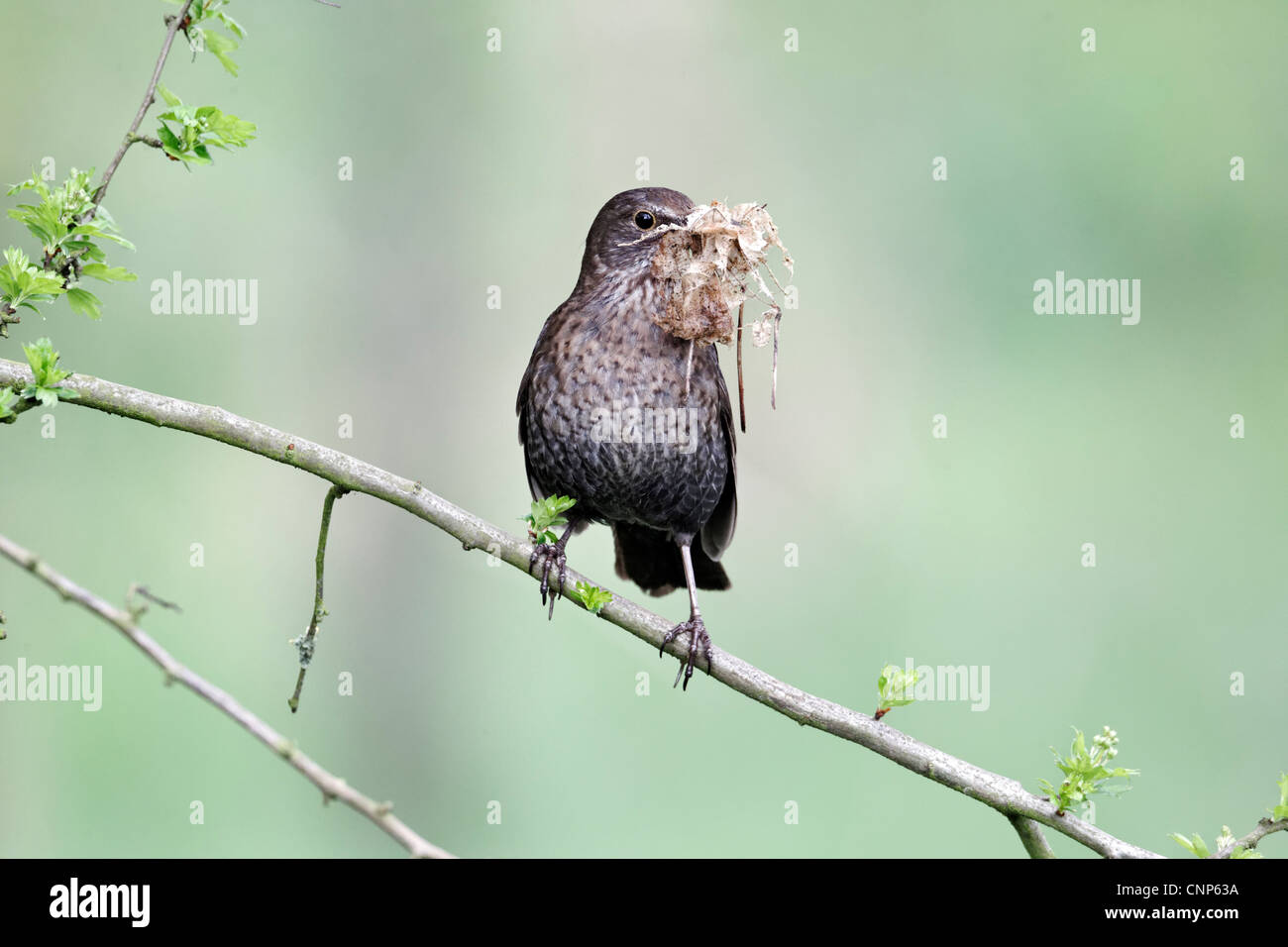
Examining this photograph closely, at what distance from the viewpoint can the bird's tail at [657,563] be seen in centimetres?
425

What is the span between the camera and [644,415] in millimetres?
3654

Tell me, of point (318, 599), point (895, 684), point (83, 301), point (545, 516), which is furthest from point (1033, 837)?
point (83, 301)

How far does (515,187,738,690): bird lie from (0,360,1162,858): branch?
36 cm

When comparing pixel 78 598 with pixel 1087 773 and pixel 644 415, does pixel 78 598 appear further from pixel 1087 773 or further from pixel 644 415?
pixel 644 415

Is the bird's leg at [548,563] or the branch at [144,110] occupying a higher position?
the branch at [144,110]

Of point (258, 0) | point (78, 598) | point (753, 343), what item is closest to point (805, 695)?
point (753, 343)

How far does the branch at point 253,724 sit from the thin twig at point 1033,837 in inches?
70.3

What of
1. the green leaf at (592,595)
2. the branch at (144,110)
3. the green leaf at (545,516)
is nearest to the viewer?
the branch at (144,110)

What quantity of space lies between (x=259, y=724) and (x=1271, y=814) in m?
2.14

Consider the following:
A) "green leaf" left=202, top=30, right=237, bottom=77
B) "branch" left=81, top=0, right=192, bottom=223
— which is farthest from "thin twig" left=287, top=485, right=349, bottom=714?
"green leaf" left=202, top=30, right=237, bottom=77

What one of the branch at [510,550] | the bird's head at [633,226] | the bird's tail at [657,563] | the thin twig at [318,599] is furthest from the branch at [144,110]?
the bird's tail at [657,563]

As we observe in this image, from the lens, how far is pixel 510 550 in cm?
309

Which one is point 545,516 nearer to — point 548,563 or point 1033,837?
point 548,563

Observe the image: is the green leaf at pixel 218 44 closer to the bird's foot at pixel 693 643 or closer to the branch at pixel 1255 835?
the bird's foot at pixel 693 643
